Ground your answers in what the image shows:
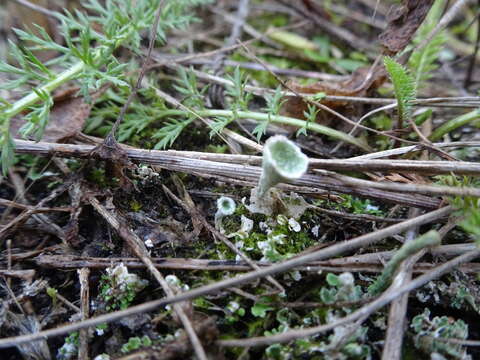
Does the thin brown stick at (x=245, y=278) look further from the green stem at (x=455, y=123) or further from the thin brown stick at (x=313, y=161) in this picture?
the green stem at (x=455, y=123)

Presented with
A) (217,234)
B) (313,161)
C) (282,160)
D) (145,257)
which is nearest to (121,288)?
(145,257)

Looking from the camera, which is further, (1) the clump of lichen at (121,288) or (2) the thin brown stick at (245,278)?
(1) the clump of lichen at (121,288)

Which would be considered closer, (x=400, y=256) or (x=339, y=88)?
(x=400, y=256)

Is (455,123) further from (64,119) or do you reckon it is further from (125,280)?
(64,119)

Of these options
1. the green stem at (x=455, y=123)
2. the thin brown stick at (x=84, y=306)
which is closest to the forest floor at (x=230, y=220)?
the thin brown stick at (x=84, y=306)

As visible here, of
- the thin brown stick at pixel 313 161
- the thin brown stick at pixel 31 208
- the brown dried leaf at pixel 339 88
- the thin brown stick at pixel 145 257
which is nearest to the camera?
the thin brown stick at pixel 145 257

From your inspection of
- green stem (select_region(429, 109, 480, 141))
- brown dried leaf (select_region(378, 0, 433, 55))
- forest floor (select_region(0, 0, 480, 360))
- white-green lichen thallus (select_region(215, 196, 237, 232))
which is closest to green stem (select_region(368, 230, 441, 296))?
forest floor (select_region(0, 0, 480, 360))

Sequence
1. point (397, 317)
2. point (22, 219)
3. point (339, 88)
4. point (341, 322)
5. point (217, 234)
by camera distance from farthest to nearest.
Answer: point (339, 88) < point (22, 219) < point (217, 234) < point (397, 317) < point (341, 322)
